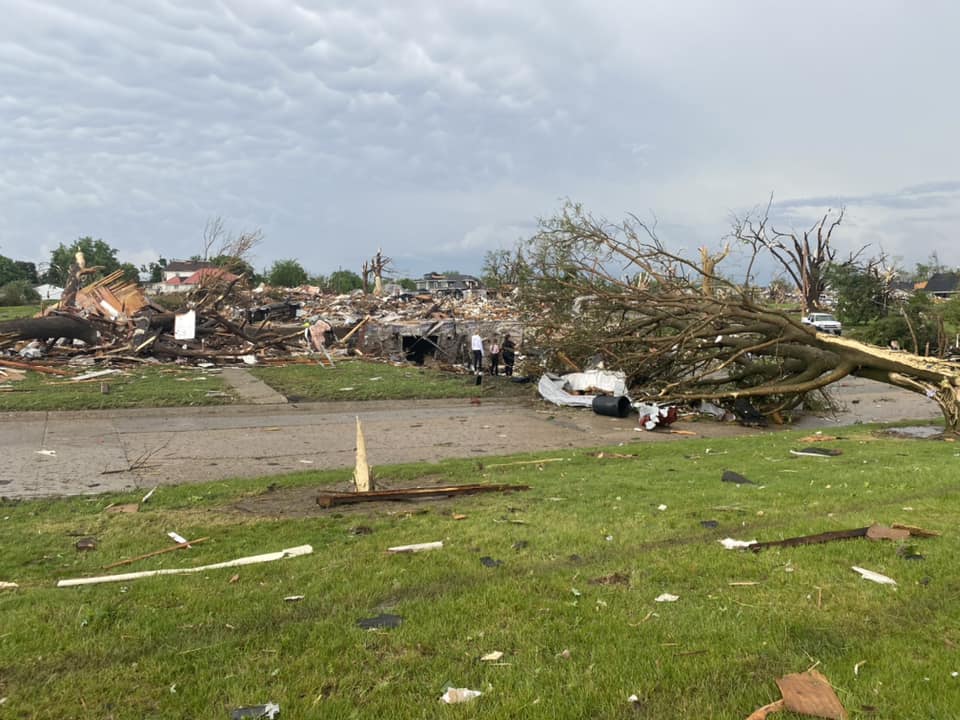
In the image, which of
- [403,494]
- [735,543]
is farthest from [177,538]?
[735,543]

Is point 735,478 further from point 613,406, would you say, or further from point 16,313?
point 16,313

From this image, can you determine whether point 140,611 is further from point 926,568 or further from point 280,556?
point 926,568

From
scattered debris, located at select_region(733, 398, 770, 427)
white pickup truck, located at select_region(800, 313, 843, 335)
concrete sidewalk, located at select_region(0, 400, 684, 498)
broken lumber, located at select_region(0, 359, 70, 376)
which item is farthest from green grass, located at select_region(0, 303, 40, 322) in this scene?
white pickup truck, located at select_region(800, 313, 843, 335)

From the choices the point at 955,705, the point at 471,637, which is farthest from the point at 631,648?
the point at 955,705

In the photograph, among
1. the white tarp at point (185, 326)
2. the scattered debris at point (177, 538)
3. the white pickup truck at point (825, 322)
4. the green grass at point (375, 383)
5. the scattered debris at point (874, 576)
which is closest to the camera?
the scattered debris at point (874, 576)

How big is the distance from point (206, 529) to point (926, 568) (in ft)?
16.4

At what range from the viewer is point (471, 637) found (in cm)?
318

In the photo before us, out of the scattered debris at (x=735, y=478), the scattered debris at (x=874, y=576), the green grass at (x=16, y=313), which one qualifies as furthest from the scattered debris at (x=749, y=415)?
the green grass at (x=16, y=313)

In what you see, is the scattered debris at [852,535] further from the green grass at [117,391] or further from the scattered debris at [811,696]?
the green grass at [117,391]

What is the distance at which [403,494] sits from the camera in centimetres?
637

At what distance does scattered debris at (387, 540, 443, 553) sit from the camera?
4.63m

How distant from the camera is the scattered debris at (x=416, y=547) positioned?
4.63m

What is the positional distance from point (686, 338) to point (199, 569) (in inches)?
436

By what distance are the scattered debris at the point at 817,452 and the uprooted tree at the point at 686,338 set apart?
414 centimetres
